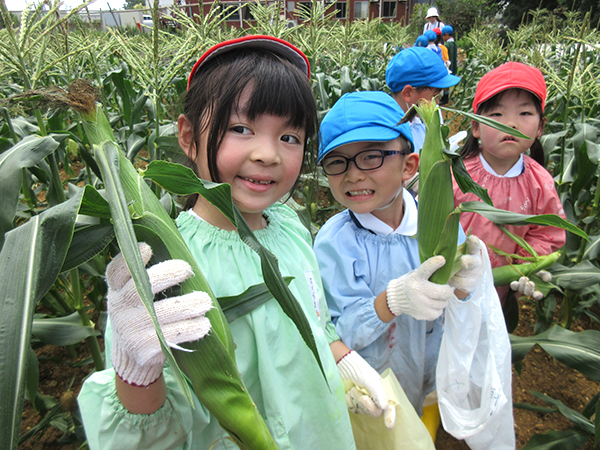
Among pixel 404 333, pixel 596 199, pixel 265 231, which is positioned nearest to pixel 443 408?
pixel 404 333

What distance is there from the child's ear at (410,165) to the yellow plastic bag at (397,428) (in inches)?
31.3

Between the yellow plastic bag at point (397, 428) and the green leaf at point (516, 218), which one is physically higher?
the green leaf at point (516, 218)

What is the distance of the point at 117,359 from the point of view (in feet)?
2.26

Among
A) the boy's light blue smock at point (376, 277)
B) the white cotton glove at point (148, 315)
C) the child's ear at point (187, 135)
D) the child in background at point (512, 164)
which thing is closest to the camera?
the white cotton glove at point (148, 315)

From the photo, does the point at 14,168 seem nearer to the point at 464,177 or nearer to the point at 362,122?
the point at 362,122

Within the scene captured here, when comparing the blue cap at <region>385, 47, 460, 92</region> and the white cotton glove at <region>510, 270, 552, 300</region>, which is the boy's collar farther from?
the blue cap at <region>385, 47, 460, 92</region>

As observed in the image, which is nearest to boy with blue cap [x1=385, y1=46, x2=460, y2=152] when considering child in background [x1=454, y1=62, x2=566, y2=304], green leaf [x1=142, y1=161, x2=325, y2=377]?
child in background [x1=454, y1=62, x2=566, y2=304]

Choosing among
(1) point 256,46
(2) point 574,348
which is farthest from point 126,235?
(2) point 574,348

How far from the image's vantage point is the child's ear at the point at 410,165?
1.54 meters

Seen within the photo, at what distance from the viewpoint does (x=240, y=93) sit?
980 mm

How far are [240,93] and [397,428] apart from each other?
1226 millimetres

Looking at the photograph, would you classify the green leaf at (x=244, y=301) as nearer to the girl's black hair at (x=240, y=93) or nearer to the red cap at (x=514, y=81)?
the girl's black hair at (x=240, y=93)

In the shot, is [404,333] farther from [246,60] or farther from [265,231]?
[246,60]

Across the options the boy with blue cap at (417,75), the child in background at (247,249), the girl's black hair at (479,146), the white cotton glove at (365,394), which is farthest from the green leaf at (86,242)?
the boy with blue cap at (417,75)
